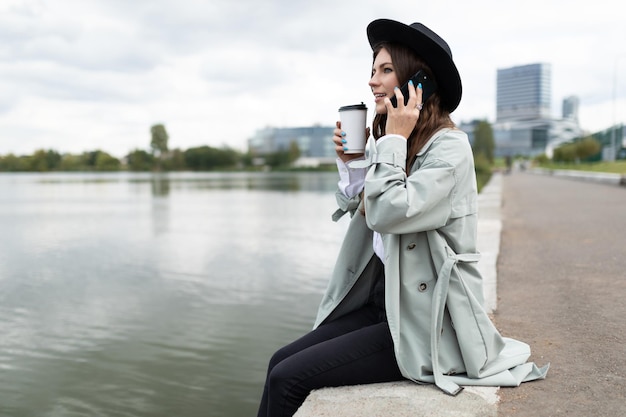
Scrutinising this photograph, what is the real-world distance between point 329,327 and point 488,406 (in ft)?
2.82

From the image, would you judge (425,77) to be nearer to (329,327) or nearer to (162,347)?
(329,327)

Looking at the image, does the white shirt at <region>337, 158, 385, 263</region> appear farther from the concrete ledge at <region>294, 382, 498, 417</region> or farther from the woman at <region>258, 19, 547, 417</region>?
the concrete ledge at <region>294, 382, 498, 417</region>

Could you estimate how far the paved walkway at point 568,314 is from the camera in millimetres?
2734

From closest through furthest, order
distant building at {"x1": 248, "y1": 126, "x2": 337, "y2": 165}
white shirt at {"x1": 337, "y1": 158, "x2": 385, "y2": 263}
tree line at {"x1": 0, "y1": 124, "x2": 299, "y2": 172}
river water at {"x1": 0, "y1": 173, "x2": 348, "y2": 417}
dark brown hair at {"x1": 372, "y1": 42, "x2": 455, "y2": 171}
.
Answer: dark brown hair at {"x1": 372, "y1": 42, "x2": 455, "y2": 171} < white shirt at {"x1": 337, "y1": 158, "x2": 385, "y2": 263} < river water at {"x1": 0, "y1": 173, "x2": 348, "y2": 417} < tree line at {"x1": 0, "y1": 124, "x2": 299, "y2": 172} < distant building at {"x1": 248, "y1": 126, "x2": 337, "y2": 165}

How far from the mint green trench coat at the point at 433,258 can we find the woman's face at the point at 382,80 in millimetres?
282

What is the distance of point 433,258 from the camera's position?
2.55 meters

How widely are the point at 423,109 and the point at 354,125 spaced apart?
33 cm

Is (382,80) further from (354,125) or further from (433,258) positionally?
(433,258)

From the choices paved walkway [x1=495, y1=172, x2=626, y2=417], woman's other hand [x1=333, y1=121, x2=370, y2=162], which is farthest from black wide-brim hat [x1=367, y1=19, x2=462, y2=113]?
paved walkway [x1=495, y1=172, x2=626, y2=417]

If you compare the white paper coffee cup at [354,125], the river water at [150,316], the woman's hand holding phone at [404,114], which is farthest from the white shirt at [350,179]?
the river water at [150,316]

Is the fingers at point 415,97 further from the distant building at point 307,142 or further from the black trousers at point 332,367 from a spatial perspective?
the distant building at point 307,142

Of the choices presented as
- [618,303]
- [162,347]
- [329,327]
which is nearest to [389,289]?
[329,327]

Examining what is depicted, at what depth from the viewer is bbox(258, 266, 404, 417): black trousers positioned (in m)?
2.62

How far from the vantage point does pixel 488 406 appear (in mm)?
2543
